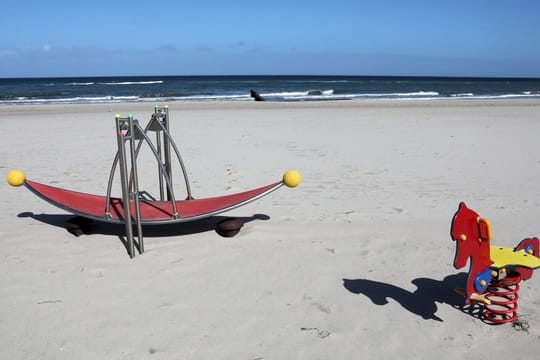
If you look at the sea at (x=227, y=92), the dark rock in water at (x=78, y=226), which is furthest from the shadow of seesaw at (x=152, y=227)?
the sea at (x=227, y=92)

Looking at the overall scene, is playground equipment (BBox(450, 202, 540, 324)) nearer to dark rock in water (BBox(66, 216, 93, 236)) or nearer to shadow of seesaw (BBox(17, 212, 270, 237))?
shadow of seesaw (BBox(17, 212, 270, 237))

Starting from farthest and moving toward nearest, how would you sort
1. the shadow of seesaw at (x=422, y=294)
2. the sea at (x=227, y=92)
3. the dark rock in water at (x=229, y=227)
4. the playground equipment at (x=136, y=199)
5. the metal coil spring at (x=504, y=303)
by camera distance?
the sea at (x=227, y=92) → the dark rock in water at (x=229, y=227) → the playground equipment at (x=136, y=199) → the shadow of seesaw at (x=422, y=294) → the metal coil spring at (x=504, y=303)

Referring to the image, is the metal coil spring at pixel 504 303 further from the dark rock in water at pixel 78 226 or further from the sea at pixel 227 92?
the sea at pixel 227 92

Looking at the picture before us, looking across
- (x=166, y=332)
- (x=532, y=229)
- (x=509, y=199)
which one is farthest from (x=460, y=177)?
(x=166, y=332)

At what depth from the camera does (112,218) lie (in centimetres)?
428

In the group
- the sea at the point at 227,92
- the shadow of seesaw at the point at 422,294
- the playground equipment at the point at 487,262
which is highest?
the sea at the point at 227,92

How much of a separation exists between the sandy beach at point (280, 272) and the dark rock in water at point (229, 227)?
0.34 feet

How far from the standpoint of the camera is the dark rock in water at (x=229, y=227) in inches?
178

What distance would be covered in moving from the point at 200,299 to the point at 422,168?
521cm

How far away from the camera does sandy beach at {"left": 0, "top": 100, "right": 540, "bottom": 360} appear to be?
295cm

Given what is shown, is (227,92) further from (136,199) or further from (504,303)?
(504,303)

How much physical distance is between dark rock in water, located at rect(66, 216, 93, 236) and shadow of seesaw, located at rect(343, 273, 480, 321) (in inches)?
102

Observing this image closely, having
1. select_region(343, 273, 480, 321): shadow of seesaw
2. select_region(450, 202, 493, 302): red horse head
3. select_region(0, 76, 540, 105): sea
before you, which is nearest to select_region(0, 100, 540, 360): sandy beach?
select_region(343, 273, 480, 321): shadow of seesaw

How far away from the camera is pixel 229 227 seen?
4520 millimetres
